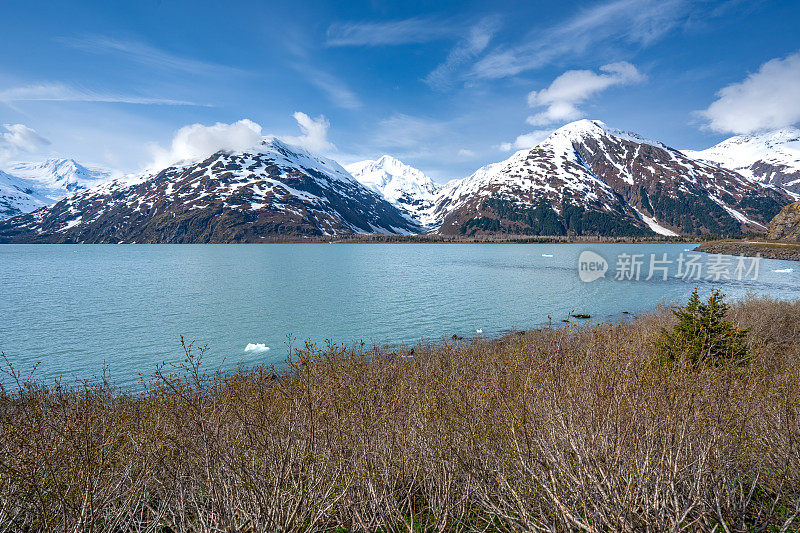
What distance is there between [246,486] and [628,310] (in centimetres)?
5102

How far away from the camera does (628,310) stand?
149 feet

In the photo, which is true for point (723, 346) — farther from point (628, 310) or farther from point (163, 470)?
point (628, 310)

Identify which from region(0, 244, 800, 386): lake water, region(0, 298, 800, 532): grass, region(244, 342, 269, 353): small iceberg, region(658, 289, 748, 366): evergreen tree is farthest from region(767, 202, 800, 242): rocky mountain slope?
region(244, 342, 269, 353): small iceberg

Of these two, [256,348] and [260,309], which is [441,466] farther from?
[260,309]

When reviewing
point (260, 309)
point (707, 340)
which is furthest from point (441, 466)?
point (260, 309)

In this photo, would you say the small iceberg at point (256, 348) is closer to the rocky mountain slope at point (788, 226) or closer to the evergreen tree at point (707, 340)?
the evergreen tree at point (707, 340)

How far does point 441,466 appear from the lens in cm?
724

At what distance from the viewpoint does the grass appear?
16.9ft

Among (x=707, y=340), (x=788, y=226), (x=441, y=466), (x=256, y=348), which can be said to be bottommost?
(x=256, y=348)

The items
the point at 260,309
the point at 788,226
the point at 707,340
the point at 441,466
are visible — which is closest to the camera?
the point at 441,466

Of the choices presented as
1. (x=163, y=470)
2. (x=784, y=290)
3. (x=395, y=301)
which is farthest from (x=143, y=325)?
(x=784, y=290)

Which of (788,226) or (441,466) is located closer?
(441,466)

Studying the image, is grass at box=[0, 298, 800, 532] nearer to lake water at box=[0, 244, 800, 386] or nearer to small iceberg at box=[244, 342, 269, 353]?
lake water at box=[0, 244, 800, 386]

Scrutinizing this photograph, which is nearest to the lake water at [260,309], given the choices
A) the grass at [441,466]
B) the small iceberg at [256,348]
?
the small iceberg at [256,348]
